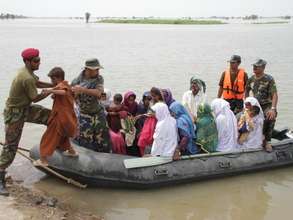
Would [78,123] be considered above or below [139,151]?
above

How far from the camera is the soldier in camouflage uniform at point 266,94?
7.30 m

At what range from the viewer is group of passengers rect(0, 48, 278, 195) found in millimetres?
5723

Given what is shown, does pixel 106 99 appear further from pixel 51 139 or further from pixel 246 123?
pixel 246 123

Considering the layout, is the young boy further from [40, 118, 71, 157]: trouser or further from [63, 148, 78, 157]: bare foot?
[63, 148, 78, 157]: bare foot

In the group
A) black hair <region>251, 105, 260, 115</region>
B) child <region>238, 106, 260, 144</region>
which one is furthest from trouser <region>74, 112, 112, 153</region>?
black hair <region>251, 105, 260, 115</region>

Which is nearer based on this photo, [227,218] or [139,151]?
[227,218]

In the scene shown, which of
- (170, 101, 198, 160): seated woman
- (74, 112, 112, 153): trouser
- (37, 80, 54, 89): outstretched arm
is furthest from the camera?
(170, 101, 198, 160): seated woman

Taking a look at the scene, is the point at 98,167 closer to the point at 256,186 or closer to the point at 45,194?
the point at 45,194

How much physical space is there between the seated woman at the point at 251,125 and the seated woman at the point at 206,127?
532mm

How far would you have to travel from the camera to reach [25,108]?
226 inches

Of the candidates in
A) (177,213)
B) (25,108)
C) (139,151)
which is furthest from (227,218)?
(25,108)

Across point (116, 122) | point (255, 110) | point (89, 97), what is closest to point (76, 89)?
point (89, 97)

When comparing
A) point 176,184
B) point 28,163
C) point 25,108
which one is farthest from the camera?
point 28,163

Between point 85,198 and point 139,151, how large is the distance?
112 centimetres
